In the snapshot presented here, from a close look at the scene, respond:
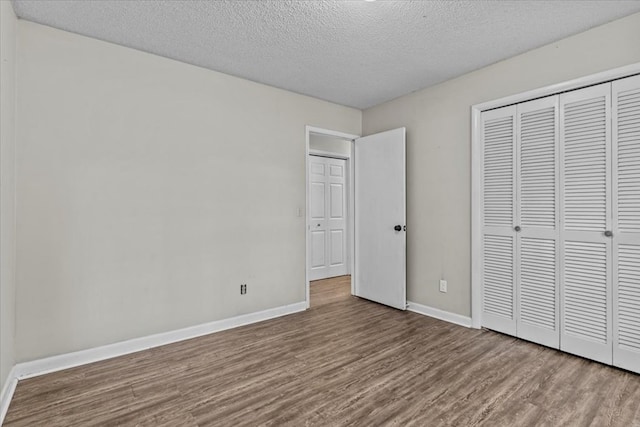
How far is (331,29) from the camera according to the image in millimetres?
2436

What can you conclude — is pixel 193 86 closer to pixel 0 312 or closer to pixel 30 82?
pixel 30 82

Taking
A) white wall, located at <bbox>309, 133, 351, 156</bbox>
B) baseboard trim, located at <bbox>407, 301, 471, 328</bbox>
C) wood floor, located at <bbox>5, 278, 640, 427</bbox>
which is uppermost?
white wall, located at <bbox>309, 133, 351, 156</bbox>

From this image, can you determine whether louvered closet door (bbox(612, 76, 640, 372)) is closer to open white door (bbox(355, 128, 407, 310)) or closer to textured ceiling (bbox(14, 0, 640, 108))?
textured ceiling (bbox(14, 0, 640, 108))

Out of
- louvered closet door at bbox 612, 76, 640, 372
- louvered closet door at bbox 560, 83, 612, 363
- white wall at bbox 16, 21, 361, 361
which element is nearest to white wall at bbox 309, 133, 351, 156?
white wall at bbox 16, 21, 361, 361

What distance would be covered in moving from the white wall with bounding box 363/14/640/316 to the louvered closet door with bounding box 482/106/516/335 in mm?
161

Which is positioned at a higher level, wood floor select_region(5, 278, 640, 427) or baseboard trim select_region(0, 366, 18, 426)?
baseboard trim select_region(0, 366, 18, 426)

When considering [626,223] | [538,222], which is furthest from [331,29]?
[626,223]

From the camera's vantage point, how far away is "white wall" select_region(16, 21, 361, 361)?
235cm

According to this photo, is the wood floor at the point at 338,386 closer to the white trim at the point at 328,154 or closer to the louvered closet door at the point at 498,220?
the louvered closet door at the point at 498,220

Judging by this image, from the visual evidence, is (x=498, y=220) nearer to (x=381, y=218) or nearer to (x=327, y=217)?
(x=381, y=218)

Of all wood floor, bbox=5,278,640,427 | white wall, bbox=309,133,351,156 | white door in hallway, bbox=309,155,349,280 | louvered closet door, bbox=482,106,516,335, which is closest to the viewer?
wood floor, bbox=5,278,640,427

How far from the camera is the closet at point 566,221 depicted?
232 cm

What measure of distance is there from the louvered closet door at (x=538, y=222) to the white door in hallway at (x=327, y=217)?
3141 millimetres

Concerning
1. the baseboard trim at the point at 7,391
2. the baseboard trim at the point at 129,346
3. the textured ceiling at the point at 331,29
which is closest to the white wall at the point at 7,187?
the baseboard trim at the point at 7,391
